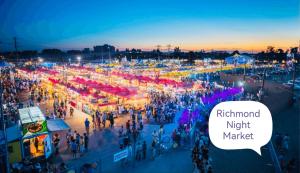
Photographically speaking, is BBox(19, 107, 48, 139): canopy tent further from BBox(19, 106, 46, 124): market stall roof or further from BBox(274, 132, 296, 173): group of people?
BBox(274, 132, 296, 173): group of people

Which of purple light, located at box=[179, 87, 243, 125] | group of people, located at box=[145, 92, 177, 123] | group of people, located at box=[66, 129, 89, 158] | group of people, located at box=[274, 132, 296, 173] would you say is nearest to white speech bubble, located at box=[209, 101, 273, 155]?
group of people, located at box=[274, 132, 296, 173]

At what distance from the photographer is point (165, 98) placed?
21594mm

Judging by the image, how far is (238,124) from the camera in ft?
20.6

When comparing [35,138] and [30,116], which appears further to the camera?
[30,116]

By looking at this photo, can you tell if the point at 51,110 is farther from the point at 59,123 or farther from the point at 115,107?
the point at 59,123

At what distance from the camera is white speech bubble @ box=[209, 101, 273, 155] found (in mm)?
6270

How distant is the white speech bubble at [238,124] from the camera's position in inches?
247

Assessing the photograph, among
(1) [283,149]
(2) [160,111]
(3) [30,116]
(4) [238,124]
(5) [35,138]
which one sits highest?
(4) [238,124]

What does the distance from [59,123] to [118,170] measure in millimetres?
4707

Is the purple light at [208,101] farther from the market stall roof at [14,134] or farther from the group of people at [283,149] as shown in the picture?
the market stall roof at [14,134]

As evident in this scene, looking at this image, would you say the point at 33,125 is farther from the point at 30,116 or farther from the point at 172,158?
the point at 172,158

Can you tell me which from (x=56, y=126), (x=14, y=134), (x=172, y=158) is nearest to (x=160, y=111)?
(x=172, y=158)

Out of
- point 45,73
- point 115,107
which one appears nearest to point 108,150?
point 115,107

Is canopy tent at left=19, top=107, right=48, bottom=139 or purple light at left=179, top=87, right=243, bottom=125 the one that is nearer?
canopy tent at left=19, top=107, right=48, bottom=139
